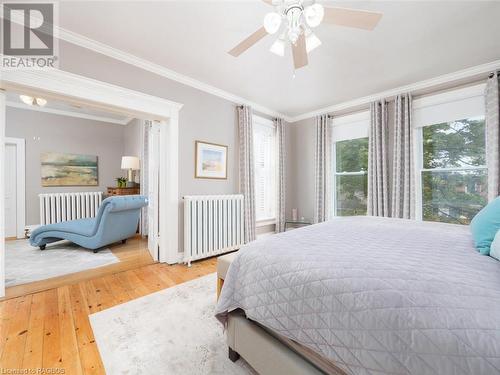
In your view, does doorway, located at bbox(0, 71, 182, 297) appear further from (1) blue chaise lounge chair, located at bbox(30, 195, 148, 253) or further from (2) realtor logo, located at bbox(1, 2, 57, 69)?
(1) blue chaise lounge chair, located at bbox(30, 195, 148, 253)

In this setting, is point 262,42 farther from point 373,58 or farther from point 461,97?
point 461,97

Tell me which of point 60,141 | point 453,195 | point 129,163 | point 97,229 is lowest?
point 97,229

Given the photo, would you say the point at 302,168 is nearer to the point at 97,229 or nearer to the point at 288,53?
the point at 288,53

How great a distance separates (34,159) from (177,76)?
392cm

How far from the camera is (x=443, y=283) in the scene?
0.73m

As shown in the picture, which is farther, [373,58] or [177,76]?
[177,76]

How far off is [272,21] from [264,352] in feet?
6.25

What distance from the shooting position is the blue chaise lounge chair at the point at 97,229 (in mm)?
3238

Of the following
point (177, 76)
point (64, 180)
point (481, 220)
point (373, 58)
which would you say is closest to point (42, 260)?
point (64, 180)

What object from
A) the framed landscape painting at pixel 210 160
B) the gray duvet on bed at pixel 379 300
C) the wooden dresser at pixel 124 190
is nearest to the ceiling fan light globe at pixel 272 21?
the gray duvet on bed at pixel 379 300

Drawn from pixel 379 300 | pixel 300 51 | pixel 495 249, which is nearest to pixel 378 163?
pixel 300 51

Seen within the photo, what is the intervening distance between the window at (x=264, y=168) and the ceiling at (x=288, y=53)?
1054mm

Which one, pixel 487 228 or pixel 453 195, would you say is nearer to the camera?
pixel 487 228

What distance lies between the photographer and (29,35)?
6.49 feet
